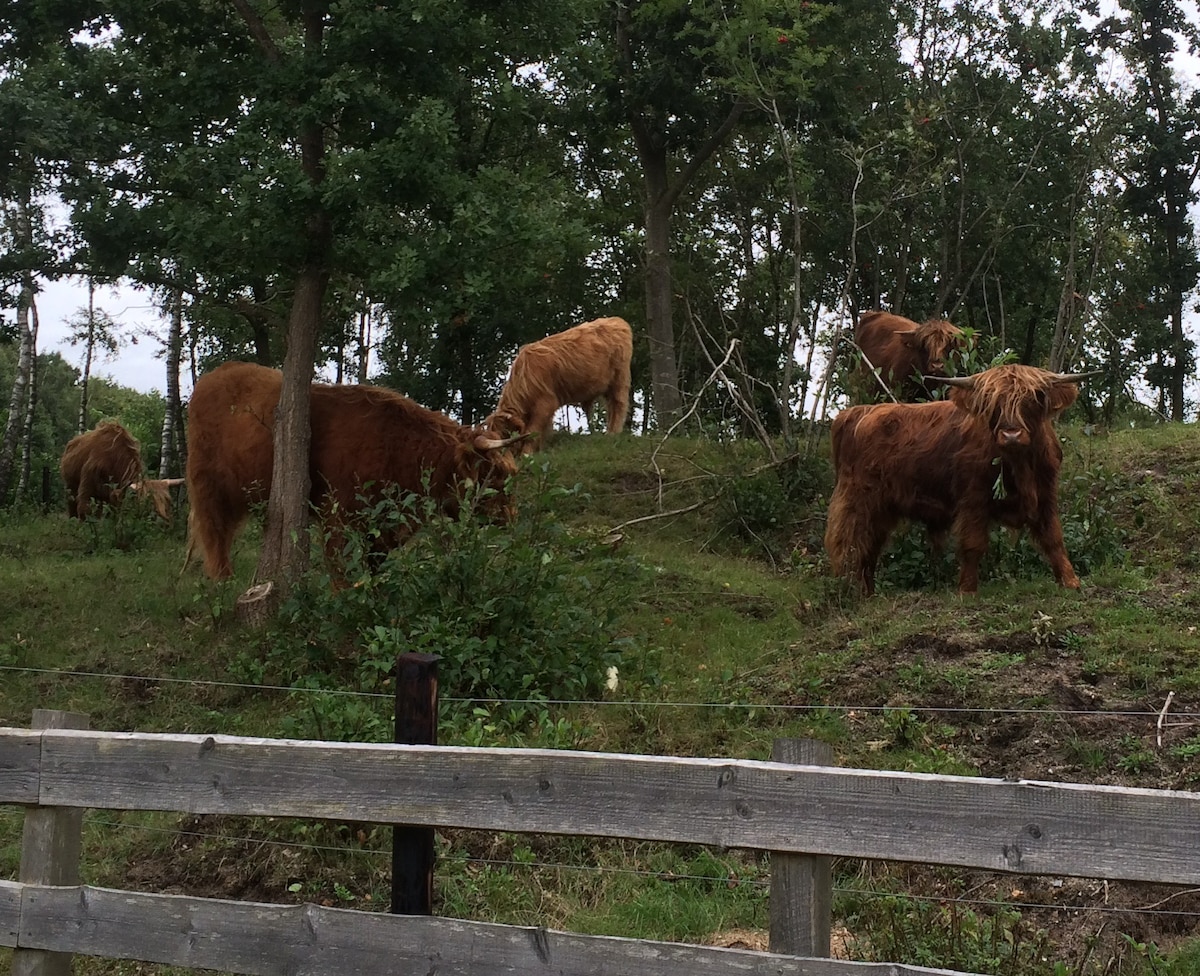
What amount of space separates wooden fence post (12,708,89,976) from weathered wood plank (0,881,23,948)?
47mm

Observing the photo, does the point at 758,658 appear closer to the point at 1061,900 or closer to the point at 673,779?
the point at 1061,900

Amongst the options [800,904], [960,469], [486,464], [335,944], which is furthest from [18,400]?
[800,904]

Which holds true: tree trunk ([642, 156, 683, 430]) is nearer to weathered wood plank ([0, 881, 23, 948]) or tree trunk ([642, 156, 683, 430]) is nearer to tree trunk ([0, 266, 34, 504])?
tree trunk ([0, 266, 34, 504])

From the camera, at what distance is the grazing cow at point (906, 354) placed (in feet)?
43.9

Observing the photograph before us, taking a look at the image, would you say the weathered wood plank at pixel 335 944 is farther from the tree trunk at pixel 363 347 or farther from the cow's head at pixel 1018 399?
the tree trunk at pixel 363 347

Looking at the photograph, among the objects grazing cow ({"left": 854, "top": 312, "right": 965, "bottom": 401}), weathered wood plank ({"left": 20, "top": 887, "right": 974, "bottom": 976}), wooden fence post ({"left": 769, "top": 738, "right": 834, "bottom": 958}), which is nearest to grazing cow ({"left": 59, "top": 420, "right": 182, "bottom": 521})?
grazing cow ({"left": 854, "top": 312, "right": 965, "bottom": 401})

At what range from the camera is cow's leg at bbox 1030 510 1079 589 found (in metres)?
9.16

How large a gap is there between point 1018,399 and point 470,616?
14.0ft

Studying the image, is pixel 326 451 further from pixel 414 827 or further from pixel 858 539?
pixel 414 827

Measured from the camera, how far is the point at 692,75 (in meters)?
18.2

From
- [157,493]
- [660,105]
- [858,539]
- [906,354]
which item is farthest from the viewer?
[660,105]

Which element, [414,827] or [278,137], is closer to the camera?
[414,827]

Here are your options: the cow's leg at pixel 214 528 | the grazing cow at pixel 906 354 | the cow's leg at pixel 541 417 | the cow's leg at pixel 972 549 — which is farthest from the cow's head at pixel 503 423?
the cow's leg at pixel 972 549

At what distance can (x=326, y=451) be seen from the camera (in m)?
10.3
